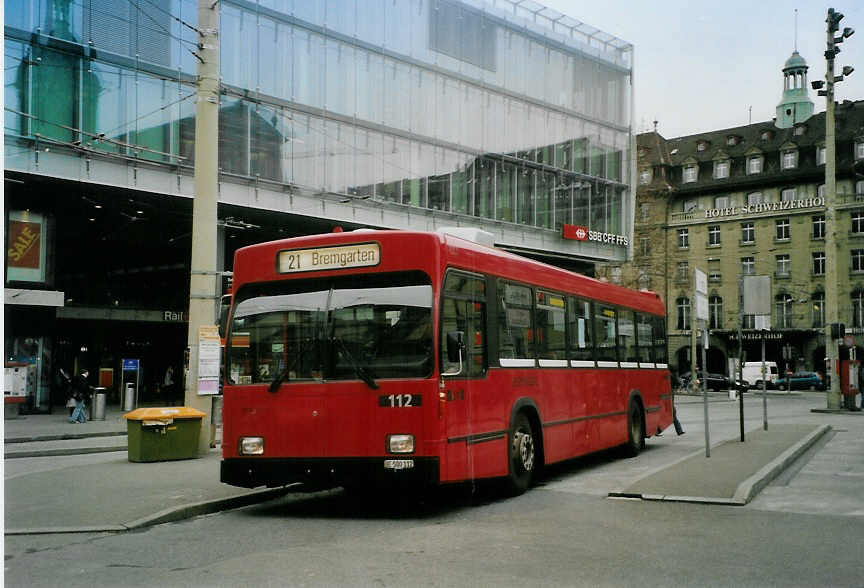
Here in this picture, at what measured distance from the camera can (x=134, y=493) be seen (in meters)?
10.6

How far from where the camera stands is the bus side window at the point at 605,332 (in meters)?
14.4

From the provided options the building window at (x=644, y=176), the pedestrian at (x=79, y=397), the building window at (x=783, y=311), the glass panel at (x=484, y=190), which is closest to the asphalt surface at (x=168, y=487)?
the pedestrian at (x=79, y=397)

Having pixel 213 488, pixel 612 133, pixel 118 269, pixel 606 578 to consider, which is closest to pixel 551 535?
pixel 606 578

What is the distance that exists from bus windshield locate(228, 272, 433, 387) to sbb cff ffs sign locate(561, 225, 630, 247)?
121 ft

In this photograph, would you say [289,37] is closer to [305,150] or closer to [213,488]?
[305,150]

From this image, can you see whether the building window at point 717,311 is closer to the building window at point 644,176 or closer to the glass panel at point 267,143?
the building window at point 644,176

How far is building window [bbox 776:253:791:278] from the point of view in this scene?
7112cm

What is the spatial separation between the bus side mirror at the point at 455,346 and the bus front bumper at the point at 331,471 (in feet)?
3.37

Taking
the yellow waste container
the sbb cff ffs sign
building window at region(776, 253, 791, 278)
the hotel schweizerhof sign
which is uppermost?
the hotel schweizerhof sign

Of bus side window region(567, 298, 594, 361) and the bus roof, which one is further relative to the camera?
bus side window region(567, 298, 594, 361)

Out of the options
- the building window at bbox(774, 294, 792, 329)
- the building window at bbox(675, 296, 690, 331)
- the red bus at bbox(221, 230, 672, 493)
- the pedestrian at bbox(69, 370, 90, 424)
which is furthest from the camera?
the building window at bbox(675, 296, 690, 331)

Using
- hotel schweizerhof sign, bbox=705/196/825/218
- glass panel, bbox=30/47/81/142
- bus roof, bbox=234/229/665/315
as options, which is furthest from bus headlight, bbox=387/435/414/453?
hotel schweizerhof sign, bbox=705/196/825/218

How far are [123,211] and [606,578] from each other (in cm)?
2978

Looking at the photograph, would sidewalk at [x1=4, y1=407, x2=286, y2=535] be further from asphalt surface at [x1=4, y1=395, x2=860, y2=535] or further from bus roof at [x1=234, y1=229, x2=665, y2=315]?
bus roof at [x1=234, y1=229, x2=665, y2=315]
